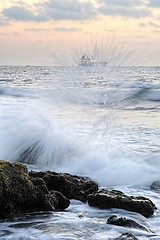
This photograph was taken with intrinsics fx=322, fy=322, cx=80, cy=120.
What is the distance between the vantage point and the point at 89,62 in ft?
21.3

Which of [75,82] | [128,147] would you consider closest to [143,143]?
[128,147]

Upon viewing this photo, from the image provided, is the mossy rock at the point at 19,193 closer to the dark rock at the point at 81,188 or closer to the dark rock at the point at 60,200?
the dark rock at the point at 60,200

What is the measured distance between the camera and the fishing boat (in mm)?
6376

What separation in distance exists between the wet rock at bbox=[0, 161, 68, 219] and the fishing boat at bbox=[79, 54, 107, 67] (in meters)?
3.36

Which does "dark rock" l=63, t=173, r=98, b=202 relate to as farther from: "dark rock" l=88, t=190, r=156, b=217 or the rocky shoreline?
"dark rock" l=88, t=190, r=156, b=217

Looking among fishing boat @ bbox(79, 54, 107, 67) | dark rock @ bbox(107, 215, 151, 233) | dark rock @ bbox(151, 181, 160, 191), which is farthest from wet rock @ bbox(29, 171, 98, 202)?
fishing boat @ bbox(79, 54, 107, 67)

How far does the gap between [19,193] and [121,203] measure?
1.24 meters

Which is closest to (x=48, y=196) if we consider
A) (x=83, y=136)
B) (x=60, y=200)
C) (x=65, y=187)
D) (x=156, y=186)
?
(x=60, y=200)

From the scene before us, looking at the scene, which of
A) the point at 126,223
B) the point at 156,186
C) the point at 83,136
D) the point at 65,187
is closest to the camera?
the point at 126,223

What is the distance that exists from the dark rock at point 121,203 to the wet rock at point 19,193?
54cm

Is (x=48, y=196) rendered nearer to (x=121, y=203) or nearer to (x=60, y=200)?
(x=60, y=200)

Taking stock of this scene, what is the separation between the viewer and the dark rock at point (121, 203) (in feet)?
12.4

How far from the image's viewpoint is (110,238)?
299 cm

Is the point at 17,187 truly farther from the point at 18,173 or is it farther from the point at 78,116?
the point at 78,116
